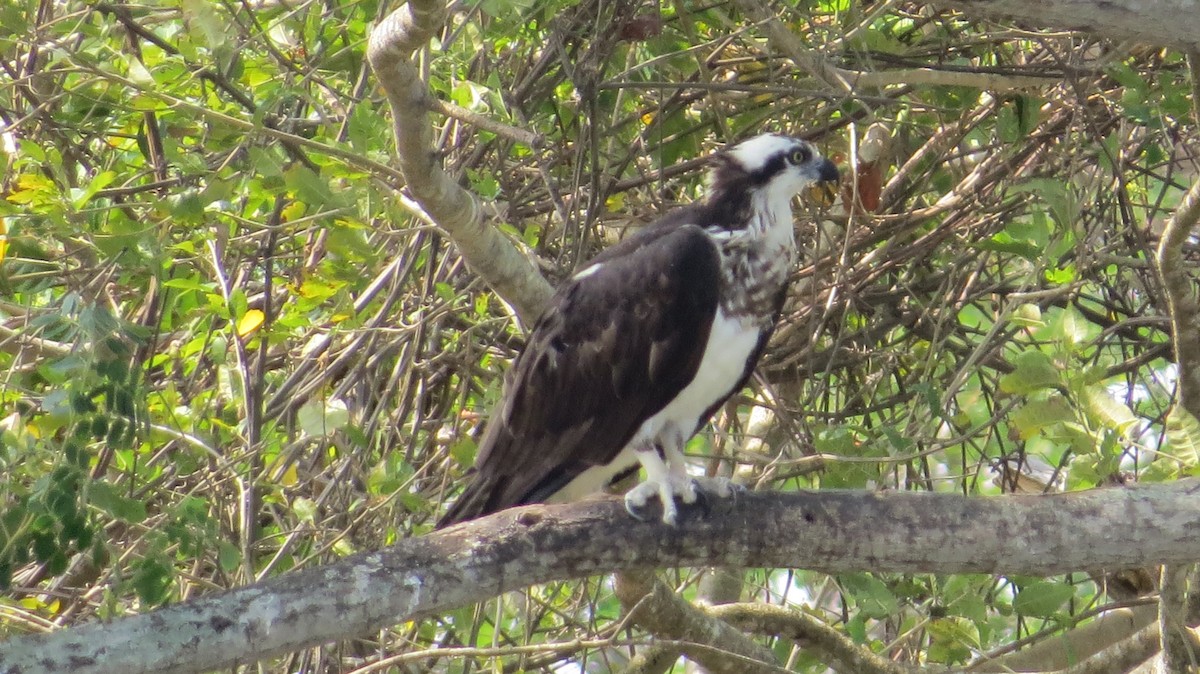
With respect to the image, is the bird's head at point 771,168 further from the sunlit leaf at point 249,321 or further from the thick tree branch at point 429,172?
the sunlit leaf at point 249,321

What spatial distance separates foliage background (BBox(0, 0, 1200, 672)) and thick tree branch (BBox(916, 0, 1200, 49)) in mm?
703

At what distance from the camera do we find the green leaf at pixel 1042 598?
3184 millimetres

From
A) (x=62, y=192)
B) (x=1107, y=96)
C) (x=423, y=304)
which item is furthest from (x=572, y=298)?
(x=1107, y=96)

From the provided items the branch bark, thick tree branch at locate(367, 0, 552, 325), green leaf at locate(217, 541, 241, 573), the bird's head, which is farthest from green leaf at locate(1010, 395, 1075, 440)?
green leaf at locate(217, 541, 241, 573)

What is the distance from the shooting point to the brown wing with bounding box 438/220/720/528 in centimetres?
338

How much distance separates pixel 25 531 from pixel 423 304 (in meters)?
1.30


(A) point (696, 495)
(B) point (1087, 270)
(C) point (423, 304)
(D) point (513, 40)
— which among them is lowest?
(A) point (696, 495)

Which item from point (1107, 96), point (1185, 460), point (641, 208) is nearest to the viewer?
point (1185, 460)

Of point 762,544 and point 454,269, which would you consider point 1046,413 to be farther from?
point 454,269

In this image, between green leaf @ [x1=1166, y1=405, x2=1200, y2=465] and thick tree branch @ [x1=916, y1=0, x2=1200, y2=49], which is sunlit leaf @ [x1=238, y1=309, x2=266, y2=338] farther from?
green leaf @ [x1=1166, y1=405, x2=1200, y2=465]

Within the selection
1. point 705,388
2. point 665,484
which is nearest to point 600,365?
point 705,388

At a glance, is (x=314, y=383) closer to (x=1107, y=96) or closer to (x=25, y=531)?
(x=25, y=531)

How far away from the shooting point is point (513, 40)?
382cm

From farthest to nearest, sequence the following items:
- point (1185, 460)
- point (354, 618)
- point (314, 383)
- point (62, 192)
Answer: point (314, 383) < point (62, 192) < point (1185, 460) < point (354, 618)
